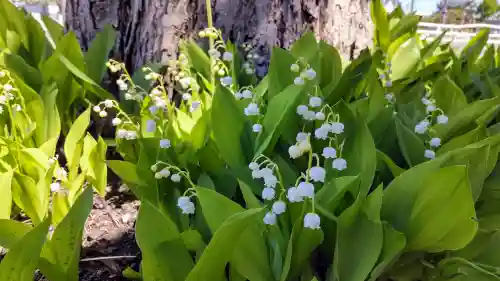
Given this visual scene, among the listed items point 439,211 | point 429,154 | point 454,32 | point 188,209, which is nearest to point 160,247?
point 188,209

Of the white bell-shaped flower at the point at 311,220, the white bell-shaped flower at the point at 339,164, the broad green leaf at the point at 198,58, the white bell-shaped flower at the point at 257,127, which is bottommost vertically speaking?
the white bell-shaped flower at the point at 311,220

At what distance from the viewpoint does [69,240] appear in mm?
757

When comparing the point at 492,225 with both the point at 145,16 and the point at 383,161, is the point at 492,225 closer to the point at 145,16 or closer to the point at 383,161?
the point at 383,161

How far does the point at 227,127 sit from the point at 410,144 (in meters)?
0.35

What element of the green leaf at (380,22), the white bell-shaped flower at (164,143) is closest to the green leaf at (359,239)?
the white bell-shaped flower at (164,143)

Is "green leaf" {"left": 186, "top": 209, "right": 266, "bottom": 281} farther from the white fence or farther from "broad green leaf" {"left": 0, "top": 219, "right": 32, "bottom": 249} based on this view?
the white fence

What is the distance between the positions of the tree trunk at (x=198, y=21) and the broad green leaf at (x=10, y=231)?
77 cm

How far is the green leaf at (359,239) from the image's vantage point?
2.19 feet

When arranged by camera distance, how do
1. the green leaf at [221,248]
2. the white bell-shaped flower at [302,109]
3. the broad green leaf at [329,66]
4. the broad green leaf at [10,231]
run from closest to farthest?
the green leaf at [221,248] < the broad green leaf at [10,231] < the white bell-shaped flower at [302,109] < the broad green leaf at [329,66]

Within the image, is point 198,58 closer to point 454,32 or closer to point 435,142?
point 435,142

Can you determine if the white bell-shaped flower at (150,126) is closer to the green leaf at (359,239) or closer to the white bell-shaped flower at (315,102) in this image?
the white bell-shaped flower at (315,102)

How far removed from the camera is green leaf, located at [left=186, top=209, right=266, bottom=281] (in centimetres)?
59

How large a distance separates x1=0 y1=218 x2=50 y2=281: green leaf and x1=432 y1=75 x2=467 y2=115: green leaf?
906 mm

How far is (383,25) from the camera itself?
1.57 metres
